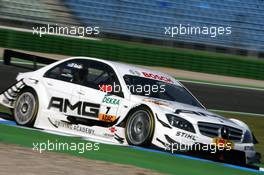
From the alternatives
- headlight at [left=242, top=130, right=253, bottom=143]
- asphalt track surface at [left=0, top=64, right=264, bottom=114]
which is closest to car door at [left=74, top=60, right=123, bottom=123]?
headlight at [left=242, top=130, right=253, bottom=143]

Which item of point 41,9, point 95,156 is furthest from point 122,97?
point 41,9

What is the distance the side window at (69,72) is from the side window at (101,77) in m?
0.10

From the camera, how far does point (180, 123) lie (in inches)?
291

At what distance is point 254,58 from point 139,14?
16.8ft

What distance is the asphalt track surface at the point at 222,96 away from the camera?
1453cm

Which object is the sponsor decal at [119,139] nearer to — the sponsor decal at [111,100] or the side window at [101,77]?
the sponsor decal at [111,100]

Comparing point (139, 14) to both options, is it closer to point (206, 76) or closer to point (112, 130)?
point (206, 76)

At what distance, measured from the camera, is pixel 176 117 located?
7430 millimetres

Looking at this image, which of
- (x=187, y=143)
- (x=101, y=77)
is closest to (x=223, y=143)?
(x=187, y=143)

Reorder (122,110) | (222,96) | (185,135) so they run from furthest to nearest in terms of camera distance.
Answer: (222,96), (122,110), (185,135)

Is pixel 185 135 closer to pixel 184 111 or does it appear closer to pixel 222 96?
pixel 184 111

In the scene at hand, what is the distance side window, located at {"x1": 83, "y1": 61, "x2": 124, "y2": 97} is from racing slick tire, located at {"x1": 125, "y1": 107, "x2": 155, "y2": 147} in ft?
1.47

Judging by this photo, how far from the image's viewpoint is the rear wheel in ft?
27.8

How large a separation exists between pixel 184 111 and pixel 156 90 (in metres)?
0.76
